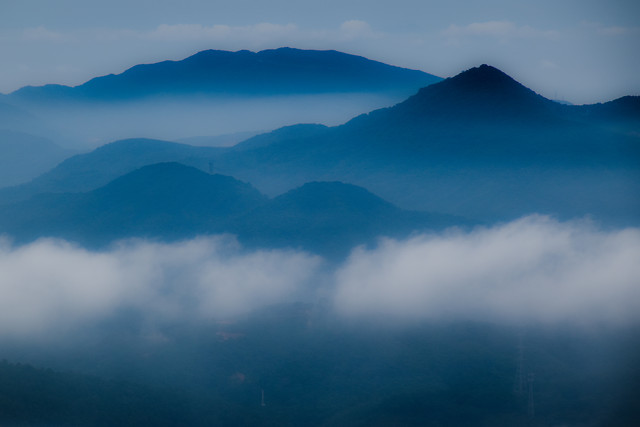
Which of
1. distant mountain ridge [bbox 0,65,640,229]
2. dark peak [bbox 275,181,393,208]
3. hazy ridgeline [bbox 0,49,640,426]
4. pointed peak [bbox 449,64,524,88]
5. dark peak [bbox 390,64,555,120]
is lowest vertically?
hazy ridgeline [bbox 0,49,640,426]

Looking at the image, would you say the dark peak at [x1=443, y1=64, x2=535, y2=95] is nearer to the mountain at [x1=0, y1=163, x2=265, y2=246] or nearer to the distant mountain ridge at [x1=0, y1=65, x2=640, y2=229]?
the distant mountain ridge at [x1=0, y1=65, x2=640, y2=229]

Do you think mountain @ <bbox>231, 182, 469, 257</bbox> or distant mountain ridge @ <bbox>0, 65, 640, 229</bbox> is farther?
distant mountain ridge @ <bbox>0, 65, 640, 229</bbox>

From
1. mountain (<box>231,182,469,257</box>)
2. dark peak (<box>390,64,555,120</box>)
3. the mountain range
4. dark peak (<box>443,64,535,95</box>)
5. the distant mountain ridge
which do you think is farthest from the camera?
dark peak (<box>443,64,535,95</box>)

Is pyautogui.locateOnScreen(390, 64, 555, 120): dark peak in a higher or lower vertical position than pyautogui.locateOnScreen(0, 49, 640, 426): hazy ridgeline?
higher

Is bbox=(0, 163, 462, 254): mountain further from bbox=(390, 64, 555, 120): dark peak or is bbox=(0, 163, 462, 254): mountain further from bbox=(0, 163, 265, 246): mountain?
bbox=(390, 64, 555, 120): dark peak

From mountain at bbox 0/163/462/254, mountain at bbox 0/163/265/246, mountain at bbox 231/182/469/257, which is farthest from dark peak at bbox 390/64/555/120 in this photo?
mountain at bbox 0/163/265/246

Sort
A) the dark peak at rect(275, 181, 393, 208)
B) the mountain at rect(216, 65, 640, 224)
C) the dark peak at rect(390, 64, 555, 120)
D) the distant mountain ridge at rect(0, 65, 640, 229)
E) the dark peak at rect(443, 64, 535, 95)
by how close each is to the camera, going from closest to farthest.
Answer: the dark peak at rect(275, 181, 393, 208)
the mountain at rect(216, 65, 640, 224)
the distant mountain ridge at rect(0, 65, 640, 229)
the dark peak at rect(390, 64, 555, 120)
the dark peak at rect(443, 64, 535, 95)

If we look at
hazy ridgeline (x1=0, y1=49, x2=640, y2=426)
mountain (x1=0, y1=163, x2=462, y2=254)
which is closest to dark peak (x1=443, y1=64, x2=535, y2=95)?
hazy ridgeline (x1=0, y1=49, x2=640, y2=426)
